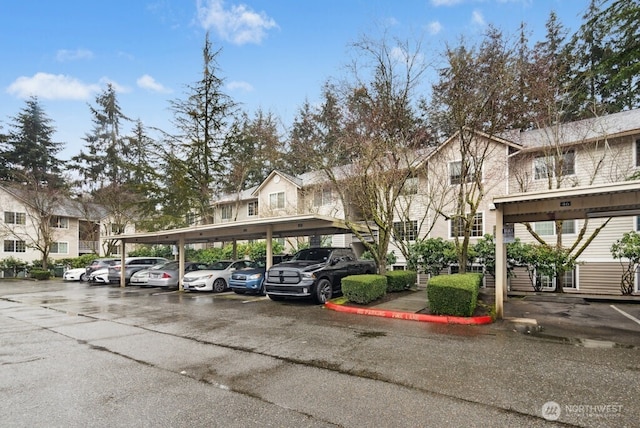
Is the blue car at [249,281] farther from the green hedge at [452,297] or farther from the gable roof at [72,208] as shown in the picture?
the gable roof at [72,208]

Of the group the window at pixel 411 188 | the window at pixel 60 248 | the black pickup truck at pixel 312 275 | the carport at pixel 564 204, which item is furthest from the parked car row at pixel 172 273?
the window at pixel 60 248

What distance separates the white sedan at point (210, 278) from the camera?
48.3ft

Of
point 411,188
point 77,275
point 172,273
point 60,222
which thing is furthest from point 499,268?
point 60,222

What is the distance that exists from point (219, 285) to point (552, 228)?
15.9 metres

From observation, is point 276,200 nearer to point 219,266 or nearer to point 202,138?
point 202,138

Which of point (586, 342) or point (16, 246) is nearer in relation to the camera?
point (586, 342)

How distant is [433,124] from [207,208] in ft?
60.4

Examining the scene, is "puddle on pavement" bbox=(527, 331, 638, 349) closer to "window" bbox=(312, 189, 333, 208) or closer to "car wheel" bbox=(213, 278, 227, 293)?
"car wheel" bbox=(213, 278, 227, 293)

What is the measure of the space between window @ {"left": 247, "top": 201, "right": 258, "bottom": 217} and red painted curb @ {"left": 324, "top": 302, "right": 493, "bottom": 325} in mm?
21855

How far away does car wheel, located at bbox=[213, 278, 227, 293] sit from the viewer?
1499 cm

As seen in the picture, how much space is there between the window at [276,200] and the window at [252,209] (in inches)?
142

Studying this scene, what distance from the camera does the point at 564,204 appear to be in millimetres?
8664

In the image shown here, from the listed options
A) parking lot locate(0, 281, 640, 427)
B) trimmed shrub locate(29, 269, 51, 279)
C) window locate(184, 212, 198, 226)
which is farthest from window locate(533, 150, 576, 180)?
trimmed shrub locate(29, 269, 51, 279)

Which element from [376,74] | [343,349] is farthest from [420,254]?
[343,349]
